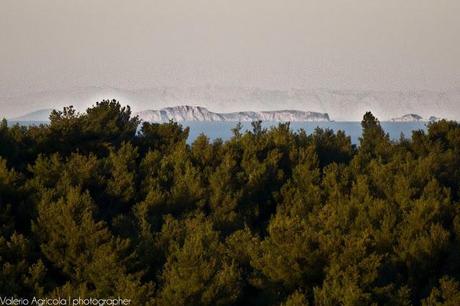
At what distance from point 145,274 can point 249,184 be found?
405 inches

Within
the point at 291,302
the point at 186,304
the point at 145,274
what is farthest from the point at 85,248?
the point at 291,302

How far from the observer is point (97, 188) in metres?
26.5

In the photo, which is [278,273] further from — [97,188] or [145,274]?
[97,188]

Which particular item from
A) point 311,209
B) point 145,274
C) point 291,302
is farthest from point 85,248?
point 311,209

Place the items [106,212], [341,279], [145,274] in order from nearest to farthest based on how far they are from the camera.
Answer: [341,279], [145,274], [106,212]

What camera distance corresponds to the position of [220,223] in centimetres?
2491

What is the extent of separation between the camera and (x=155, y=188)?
2667 centimetres

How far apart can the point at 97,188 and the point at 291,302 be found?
12.0m

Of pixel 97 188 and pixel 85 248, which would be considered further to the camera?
pixel 97 188

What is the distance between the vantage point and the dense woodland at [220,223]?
17422mm

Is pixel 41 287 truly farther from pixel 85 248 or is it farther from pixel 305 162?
pixel 305 162

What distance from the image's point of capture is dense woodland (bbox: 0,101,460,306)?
1742 centimetres

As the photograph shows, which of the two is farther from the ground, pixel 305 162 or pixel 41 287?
pixel 305 162

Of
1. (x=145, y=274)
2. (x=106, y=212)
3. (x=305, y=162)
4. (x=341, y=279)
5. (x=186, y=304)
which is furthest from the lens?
(x=305, y=162)
